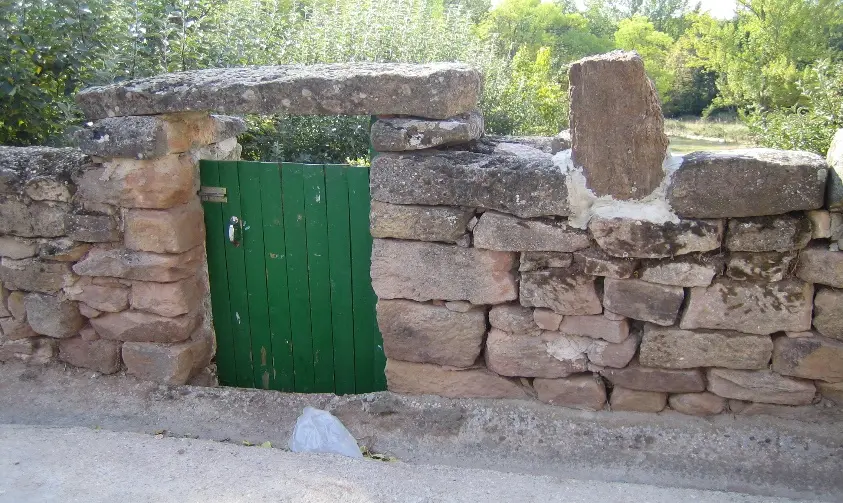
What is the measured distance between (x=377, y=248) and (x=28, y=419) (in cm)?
219

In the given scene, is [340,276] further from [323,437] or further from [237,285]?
[323,437]

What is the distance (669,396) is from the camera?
337 cm

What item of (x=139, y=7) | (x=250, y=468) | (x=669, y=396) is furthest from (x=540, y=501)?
(x=139, y=7)

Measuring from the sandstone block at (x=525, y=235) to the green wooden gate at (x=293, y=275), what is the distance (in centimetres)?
77

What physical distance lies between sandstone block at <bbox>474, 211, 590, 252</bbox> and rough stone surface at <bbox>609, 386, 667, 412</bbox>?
78 cm

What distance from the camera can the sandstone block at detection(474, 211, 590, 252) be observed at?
10.5 feet

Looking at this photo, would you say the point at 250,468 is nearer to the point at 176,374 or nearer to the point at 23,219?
the point at 176,374

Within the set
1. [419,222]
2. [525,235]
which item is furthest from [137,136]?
[525,235]

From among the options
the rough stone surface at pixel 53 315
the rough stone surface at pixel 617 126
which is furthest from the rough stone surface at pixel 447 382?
the rough stone surface at pixel 53 315

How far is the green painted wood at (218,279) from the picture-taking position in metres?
3.97

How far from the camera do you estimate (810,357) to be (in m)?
3.09

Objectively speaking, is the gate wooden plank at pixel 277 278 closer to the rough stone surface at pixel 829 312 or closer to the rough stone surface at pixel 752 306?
the rough stone surface at pixel 752 306

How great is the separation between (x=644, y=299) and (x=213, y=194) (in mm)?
2423

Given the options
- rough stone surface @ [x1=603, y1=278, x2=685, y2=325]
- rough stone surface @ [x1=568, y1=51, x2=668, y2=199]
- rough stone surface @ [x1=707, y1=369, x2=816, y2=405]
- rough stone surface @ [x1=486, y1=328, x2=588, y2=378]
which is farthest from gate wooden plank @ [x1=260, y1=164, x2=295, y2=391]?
rough stone surface @ [x1=707, y1=369, x2=816, y2=405]
